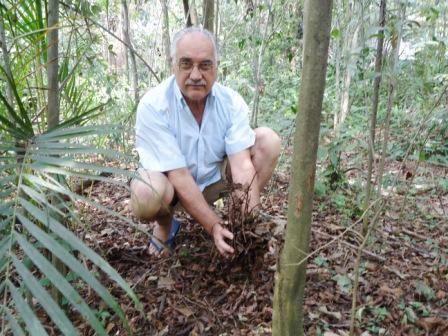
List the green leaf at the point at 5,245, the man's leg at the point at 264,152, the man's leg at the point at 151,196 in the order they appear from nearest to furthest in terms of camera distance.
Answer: the green leaf at the point at 5,245, the man's leg at the point at 151,196, the man's leg at the point at 264,152

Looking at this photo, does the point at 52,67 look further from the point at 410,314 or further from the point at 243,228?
the point at 410,314

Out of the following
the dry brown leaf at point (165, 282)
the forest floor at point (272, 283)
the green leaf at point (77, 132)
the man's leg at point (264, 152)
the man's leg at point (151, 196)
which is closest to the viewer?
the green leaf at point (77, 132)

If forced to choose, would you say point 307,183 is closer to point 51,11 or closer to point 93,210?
point 51,11

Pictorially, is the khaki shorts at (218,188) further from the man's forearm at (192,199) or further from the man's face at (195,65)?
the man's face at (195,65)

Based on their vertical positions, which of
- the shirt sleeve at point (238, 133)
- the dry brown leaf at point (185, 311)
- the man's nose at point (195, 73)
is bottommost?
the dry brown leaf at point (185, 311)

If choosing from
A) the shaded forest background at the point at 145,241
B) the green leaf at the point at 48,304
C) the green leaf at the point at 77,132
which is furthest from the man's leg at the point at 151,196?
the green leaf at the point at 48,304

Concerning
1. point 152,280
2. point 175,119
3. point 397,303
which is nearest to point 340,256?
point 397,303

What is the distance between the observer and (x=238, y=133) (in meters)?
2.24

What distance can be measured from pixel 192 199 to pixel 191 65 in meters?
0.63

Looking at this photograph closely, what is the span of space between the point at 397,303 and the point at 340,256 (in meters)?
0.40

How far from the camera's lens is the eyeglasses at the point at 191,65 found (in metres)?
2.08

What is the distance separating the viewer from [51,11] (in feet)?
Result: 4.75

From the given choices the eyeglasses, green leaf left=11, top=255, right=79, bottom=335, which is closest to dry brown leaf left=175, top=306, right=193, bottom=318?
green leaf left=11, top=255, right=79, bottom=335

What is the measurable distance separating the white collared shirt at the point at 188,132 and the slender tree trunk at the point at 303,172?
1.01 meters
